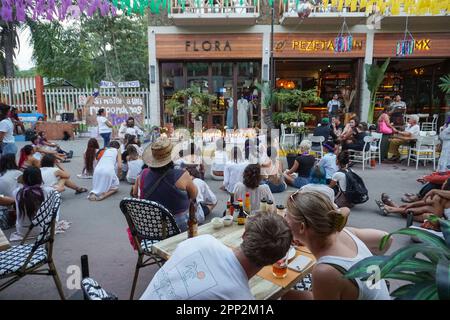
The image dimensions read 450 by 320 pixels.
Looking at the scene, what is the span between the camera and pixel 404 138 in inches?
361

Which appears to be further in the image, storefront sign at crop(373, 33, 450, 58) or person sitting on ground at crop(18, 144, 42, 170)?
storefront sign at crop(373, 33, 450, 58)

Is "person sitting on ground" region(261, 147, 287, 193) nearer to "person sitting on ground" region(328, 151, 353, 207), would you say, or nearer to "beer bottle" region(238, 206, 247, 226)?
"person sitting on ground" region(328, 151, 353, 207)

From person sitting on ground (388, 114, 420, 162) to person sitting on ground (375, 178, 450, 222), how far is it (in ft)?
15.3

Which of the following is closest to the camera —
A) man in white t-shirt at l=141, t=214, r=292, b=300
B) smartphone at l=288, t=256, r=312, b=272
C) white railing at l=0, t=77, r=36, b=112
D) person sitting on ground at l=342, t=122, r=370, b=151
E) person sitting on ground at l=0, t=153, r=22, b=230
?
man in white t-shirt at l=141, t=214, r=292, b=300

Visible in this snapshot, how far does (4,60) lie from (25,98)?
5.81 m

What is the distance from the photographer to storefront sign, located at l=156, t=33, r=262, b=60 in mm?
13227

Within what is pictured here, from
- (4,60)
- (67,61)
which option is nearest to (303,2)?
(4,60)

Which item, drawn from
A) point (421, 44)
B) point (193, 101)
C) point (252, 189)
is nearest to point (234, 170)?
point (252, 189)

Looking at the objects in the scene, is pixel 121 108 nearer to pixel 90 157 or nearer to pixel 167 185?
pixel 90 157

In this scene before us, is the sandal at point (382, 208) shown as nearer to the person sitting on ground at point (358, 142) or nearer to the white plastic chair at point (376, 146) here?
the person sitting on ground at point (358, 142)

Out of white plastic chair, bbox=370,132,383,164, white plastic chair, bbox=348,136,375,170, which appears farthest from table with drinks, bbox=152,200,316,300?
white plastic chair, bbox=370,132,383,164

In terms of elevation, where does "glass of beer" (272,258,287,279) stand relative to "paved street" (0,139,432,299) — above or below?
above

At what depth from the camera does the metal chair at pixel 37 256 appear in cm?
272
